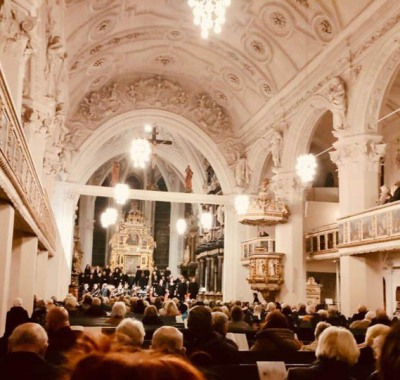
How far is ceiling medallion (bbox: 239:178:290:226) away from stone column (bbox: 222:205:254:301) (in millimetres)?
4909

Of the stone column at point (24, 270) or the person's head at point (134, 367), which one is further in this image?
the stone column at point (24, 270)

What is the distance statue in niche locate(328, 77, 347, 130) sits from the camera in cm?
1528

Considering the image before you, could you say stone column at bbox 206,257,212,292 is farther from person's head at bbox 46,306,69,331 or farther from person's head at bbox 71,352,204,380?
person's head at bbox 71,352,204,380

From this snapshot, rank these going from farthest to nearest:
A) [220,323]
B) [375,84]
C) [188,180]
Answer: [188,180] < [375,84] < [220,323]

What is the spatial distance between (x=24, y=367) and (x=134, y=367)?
2.72 meters

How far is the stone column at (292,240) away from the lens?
18.4m

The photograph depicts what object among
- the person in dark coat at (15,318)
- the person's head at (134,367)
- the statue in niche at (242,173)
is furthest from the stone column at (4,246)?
the statue in niche at (242,173)

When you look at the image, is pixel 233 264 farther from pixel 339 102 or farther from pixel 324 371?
pixel 324 371

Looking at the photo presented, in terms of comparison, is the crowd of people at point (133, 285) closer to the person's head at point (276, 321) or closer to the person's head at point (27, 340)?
the person's head at point (276, 321)

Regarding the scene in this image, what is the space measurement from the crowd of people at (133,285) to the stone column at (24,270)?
1201 centimetres

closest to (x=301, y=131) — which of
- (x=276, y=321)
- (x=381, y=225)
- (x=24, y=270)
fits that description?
(x=381, y=225)

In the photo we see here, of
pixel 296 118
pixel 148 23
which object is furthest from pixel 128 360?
pixel 148 23

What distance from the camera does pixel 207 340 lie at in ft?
15.8

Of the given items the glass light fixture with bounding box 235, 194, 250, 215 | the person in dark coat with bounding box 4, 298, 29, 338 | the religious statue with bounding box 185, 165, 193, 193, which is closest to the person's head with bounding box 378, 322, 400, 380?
the person in dark coat with bounding box 4, 298, 29, 338
